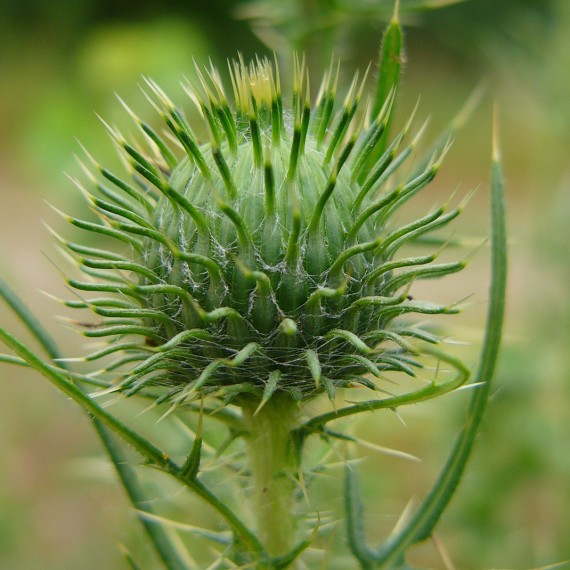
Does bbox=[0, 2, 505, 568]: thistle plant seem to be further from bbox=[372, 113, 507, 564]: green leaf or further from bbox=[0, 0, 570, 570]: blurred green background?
bbox=[0, 0, 570, 570]: blurred green background

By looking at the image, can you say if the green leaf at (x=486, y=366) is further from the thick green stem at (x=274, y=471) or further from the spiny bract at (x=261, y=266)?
the thick green stem at (x=274, y=471)

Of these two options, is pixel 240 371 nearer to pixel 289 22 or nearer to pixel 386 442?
pixel 289 22

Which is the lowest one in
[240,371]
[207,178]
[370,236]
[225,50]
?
[240,371]

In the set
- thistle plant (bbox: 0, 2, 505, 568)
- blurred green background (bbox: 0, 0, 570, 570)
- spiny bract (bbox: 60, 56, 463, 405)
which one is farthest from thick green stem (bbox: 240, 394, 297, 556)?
blurred green background (bbox: 0, 0, 570, 570)

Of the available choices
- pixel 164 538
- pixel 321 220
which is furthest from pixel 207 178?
pixel 164 538

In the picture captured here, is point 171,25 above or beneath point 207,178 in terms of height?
above

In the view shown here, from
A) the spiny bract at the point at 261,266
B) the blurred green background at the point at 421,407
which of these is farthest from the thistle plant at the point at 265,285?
the blurred green background at the point at 421,407
